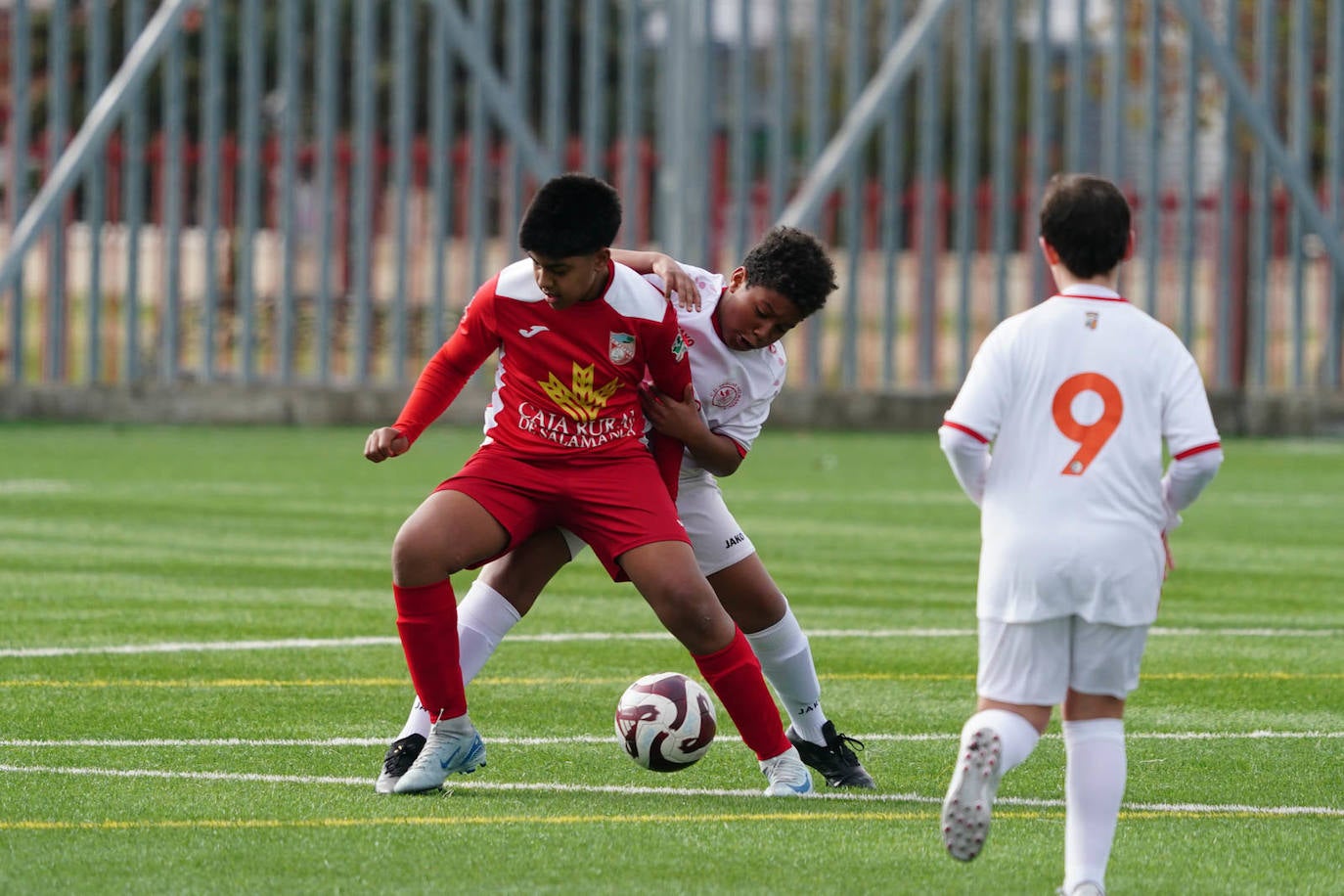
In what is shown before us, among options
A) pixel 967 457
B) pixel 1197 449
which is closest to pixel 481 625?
pixel 967 457

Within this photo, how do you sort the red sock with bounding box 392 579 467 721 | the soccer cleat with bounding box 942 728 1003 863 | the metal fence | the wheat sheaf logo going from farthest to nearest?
the metal fence < the wheat sheaf logo < the red sock with bounding box 392 579 467 721 < the soccer cleat with bounding box 942 728 1003 863

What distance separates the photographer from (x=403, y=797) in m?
6.16

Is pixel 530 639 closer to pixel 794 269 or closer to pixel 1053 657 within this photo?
pixel 794 269

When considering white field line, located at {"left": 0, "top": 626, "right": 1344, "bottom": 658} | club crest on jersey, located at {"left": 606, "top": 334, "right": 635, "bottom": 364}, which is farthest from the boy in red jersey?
white field line, located at {"left": 0, "top": 626, "right": 1344, "bottom": 658}

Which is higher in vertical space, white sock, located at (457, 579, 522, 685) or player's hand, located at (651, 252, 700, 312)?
player's hand, located at (651, 252, 700, 312)

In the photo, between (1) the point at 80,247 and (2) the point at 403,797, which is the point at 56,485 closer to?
(2) the point at 403,797

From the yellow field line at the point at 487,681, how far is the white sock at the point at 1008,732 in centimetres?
354

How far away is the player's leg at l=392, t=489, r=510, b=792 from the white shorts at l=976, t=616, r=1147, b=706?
1.73 m

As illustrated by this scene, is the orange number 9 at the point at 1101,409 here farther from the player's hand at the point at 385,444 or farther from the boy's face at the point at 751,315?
the player's hand at the point at 385,444

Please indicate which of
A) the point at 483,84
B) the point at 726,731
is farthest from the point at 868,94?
the point at 726,731

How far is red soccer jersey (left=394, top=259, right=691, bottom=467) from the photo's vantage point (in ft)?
20.7

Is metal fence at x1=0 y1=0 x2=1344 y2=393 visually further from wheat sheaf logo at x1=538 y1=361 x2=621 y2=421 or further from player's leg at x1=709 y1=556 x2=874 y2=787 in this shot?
wheat sheaf logo at x1=538 y1=361 x2=621 y2=421

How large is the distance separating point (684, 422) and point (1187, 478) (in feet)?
5.98

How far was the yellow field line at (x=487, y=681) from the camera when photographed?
811cm
